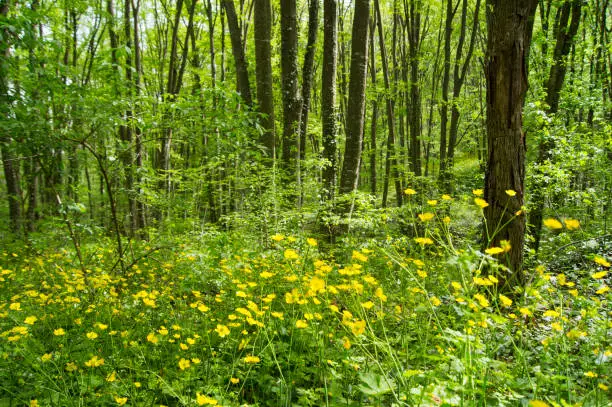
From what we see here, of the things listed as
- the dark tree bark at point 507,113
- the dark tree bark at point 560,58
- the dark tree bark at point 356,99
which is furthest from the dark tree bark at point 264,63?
the dark tree bark at point 560,58

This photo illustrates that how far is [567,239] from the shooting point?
5254 mm

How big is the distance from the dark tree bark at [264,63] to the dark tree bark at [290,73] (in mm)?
279

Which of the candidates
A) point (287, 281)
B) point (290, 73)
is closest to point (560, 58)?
point (290, 73)

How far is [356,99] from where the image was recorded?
6.52 meters

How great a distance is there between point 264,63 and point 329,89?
1.34 metres

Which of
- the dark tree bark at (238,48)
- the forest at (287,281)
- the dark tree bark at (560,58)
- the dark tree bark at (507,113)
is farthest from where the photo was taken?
the dark tree bark at (238,48)

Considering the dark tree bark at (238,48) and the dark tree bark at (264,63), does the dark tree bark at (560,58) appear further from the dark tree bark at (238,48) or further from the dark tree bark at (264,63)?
the dark tree bark at (238,48)

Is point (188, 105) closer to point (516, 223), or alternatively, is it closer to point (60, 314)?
point (60, 314)

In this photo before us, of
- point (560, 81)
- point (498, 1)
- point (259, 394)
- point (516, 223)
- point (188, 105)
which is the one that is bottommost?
point (259, 394)

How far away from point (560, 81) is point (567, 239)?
181 inches

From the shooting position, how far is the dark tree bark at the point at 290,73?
6.56 m

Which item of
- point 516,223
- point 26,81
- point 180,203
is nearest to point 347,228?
point 180,203

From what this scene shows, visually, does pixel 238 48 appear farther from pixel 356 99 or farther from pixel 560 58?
pixel 560 58

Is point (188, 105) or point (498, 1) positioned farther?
point (188, 105)
